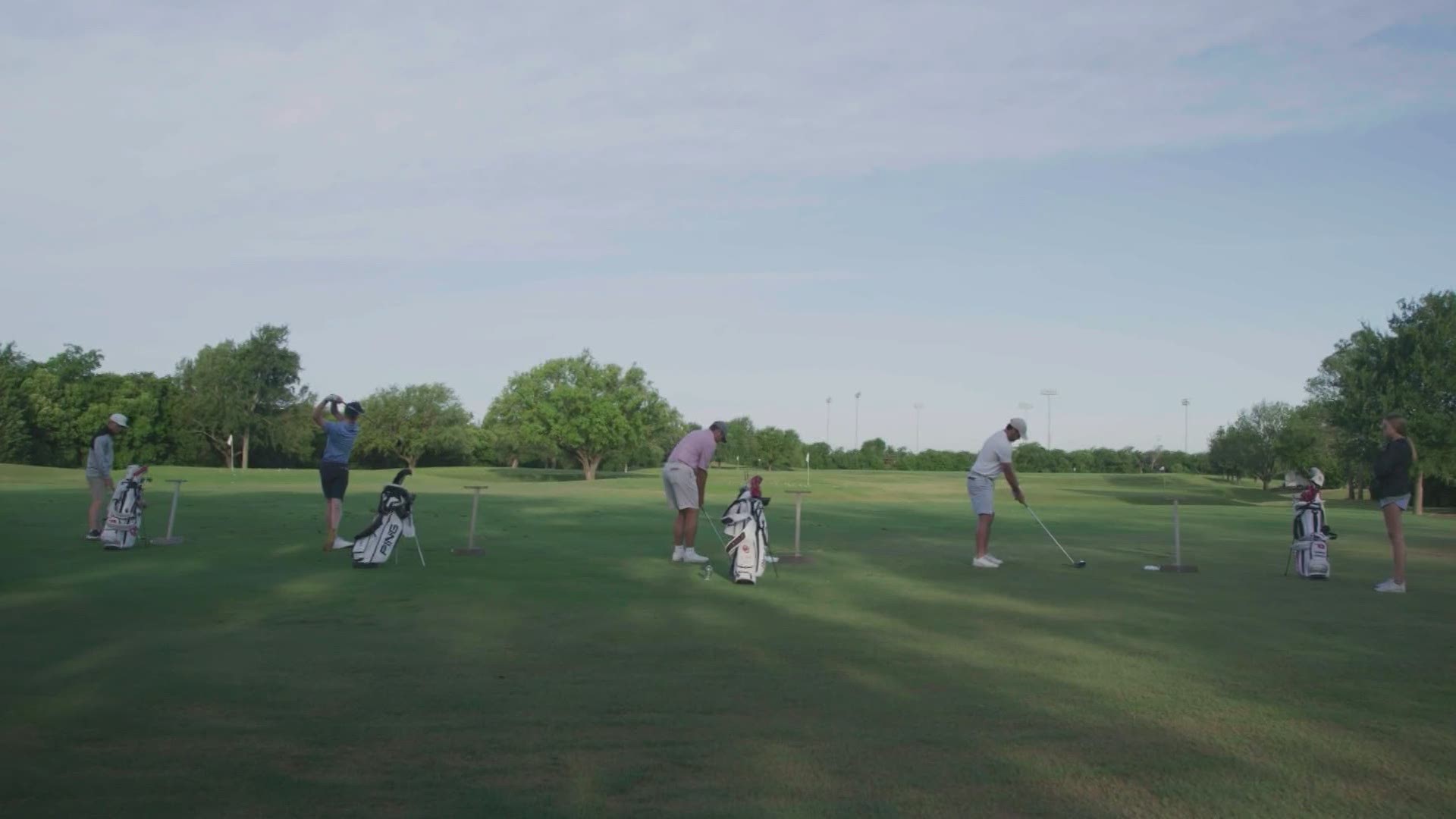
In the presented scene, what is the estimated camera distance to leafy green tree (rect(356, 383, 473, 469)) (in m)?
101

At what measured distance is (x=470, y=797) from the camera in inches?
179

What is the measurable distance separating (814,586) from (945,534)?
9.54 m

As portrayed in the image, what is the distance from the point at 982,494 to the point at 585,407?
6300cm

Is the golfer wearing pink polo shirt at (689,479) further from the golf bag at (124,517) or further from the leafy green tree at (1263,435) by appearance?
the leafy green tree at (1263,435)

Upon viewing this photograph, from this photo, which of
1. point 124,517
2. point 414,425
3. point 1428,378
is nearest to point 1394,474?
point 124,517

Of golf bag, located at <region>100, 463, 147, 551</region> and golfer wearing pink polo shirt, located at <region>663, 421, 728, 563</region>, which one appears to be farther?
golf bag, located at <region>100, 463, 147, 551</region>

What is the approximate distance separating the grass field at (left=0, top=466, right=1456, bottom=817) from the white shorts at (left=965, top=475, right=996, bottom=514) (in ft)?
3.91

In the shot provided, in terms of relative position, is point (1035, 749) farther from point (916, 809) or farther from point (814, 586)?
point (814, 586)

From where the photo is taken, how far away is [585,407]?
251 feet

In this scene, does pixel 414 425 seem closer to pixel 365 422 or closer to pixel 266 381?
pixel 365 422

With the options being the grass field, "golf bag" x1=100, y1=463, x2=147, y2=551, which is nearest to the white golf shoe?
the grass field

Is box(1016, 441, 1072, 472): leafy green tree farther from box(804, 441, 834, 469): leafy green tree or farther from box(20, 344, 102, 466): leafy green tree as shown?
box(20, 344, 102, 466): leafy green tree

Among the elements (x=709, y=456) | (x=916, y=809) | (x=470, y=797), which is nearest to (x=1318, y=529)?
(x=709, y=456)

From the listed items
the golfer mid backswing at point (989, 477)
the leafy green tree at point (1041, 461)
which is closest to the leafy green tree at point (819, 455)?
the leafy green tree at point (1041, 461)
